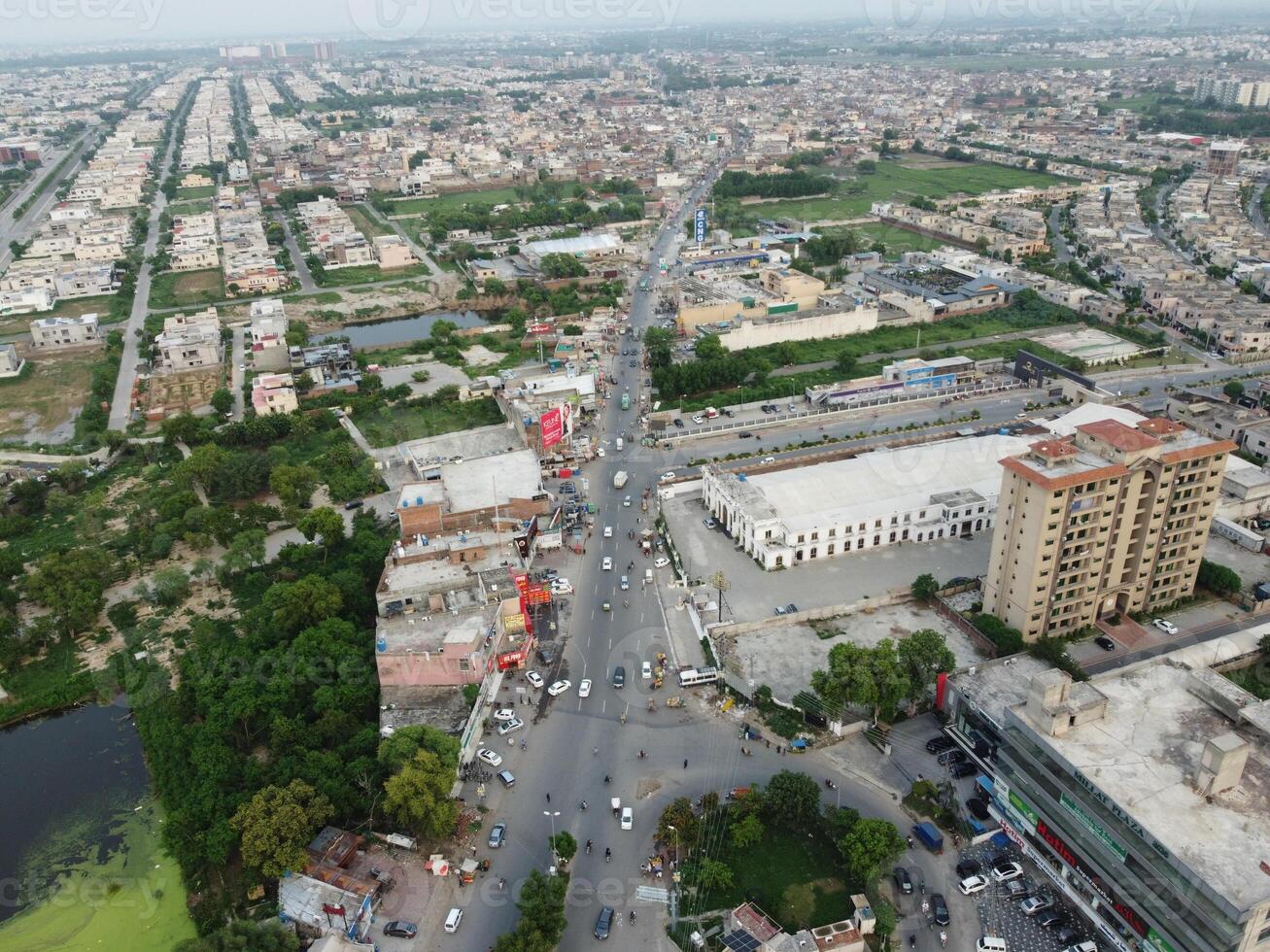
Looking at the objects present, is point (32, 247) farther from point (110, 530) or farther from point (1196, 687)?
point (1196, 687)

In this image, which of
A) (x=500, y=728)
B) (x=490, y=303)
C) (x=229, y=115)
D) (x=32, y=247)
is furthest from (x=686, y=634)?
(x=229, y=115)

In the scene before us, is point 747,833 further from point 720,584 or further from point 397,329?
point 397,329

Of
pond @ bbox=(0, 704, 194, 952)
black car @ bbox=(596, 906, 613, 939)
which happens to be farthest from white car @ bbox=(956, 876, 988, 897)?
pond @ bbox=(0, 704, 194, 952)

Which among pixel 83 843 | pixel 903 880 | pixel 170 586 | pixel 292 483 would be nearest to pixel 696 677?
pixel 903 880

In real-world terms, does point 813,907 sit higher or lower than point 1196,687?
lower

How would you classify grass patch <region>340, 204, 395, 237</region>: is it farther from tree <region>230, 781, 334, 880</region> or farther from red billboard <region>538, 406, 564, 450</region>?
tree <region>230, 781, 334, 880</region>

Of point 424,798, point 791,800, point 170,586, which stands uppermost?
point 424,798
